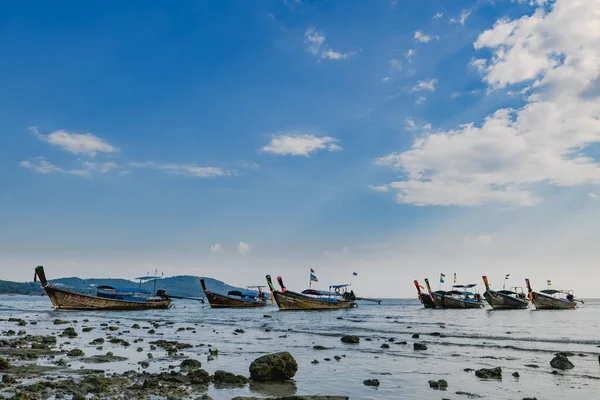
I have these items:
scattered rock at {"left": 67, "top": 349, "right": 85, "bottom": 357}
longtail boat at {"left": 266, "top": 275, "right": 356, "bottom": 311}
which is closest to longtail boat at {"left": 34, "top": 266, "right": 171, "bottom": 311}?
longtail boat at {"left": 266, "top": 275, "right": 356, "bottom": 311}

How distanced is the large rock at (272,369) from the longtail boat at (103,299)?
52.6m

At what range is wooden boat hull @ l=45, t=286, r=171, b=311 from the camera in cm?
5919

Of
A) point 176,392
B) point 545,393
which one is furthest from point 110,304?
point 545,393

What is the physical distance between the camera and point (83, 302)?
61.3 meters

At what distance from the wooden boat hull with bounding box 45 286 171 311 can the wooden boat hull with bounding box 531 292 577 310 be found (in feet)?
231

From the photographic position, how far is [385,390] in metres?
12.6

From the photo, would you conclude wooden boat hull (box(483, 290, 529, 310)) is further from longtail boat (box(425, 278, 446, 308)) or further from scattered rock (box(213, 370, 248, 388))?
scattered rock (box(213, 370, 248, 388))

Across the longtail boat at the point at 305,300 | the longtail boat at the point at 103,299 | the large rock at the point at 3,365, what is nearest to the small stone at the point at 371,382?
the large rock at the point at 3,365

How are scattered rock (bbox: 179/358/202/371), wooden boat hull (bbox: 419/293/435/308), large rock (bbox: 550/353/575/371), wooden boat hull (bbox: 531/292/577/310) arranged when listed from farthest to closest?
wooden boat hull (bbox: 419/293/435/308), wooden boat hull (bbox: 531/292/577/310), large rock (bbox: 550/353/575/371), scattered rock (bbox: 179/358/202/371)

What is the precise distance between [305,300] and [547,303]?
4678 centimetres

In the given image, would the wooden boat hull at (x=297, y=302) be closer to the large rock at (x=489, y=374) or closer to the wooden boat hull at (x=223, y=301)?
the wooden boat hull at (x=223, y=301)

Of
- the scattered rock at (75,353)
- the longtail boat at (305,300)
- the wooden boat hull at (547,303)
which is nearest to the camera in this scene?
the scattered rock at (75,353)

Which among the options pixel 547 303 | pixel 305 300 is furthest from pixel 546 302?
pixel 305 300

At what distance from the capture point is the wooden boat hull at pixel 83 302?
59.2m
